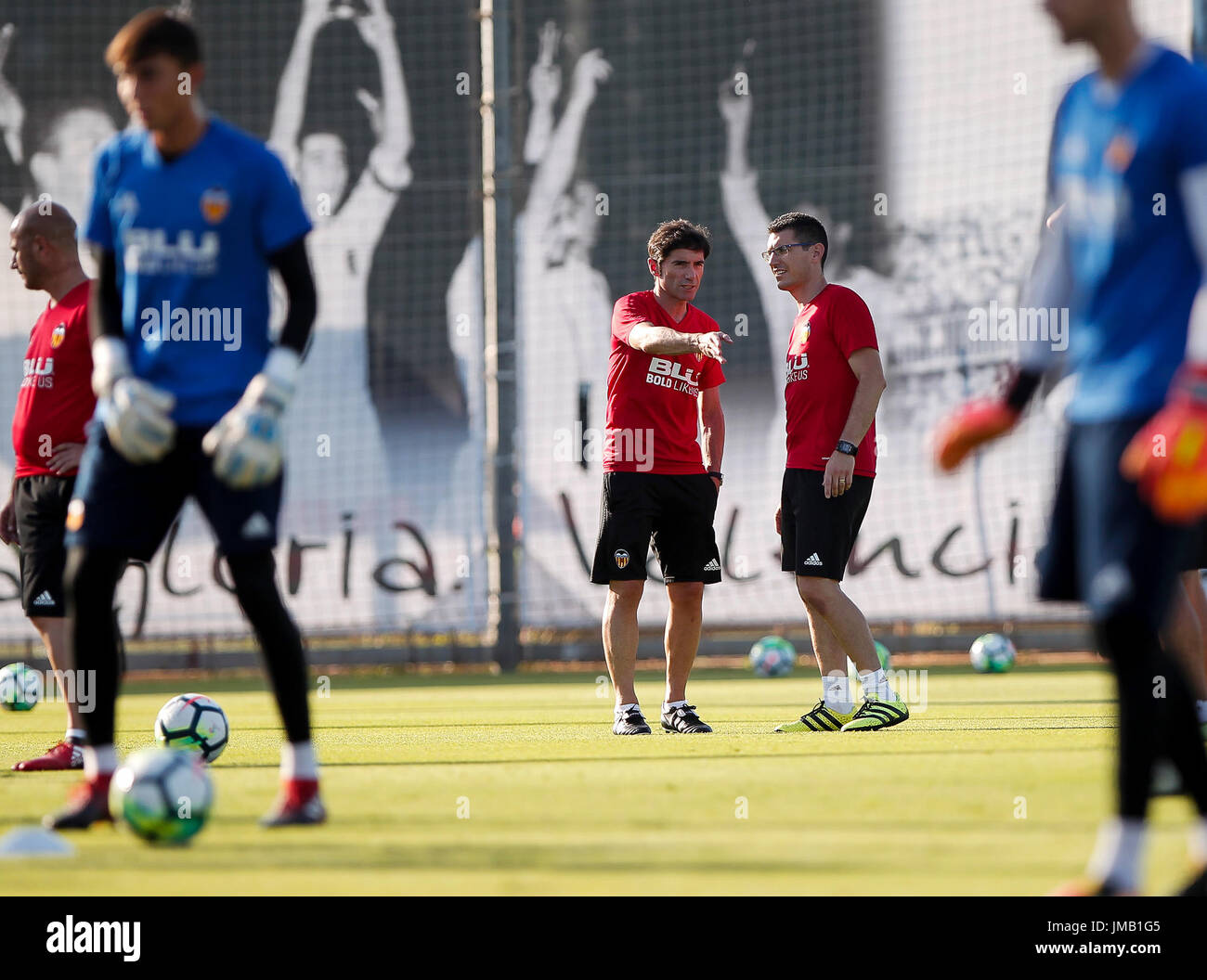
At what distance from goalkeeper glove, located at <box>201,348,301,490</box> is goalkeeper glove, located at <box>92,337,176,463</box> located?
0.13 metres

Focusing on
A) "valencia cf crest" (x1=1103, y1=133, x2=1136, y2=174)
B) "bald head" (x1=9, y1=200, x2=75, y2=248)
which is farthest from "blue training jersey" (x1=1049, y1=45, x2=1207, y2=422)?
"bald head" (x1=9, y1=200, x2=75, y2=248)

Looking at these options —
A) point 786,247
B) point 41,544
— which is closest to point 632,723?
point 786,247

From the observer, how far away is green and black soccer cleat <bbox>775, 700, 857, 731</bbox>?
732 cm

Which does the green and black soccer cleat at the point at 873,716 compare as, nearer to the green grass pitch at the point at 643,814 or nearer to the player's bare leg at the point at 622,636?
the green grass pitch at the point at 643,814

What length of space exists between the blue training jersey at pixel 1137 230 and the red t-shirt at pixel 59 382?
13.5 ft

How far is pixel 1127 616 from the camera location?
322 cm

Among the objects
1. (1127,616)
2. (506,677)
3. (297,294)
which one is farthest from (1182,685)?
(506,677)

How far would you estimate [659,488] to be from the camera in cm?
756

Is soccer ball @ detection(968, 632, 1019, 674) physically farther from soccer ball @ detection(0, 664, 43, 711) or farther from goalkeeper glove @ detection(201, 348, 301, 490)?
goalkeeper glove @ detection(201, 348, 301, 490)

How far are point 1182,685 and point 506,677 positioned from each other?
10465 millimetres

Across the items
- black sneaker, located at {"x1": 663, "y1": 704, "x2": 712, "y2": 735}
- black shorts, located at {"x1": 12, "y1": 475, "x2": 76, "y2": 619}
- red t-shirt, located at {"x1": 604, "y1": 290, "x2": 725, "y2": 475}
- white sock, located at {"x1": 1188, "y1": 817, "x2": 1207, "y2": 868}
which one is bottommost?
Answer: black sneaker, located at {"x1": 663, "y1": 704, "x2": 712, "y2": 735}

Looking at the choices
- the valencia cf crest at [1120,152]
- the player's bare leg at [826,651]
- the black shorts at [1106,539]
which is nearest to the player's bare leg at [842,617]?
the player's bare leg at [826,651]

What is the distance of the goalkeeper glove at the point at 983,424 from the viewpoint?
A: 146 inches

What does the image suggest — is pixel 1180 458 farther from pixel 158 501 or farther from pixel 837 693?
pixel 837 693
